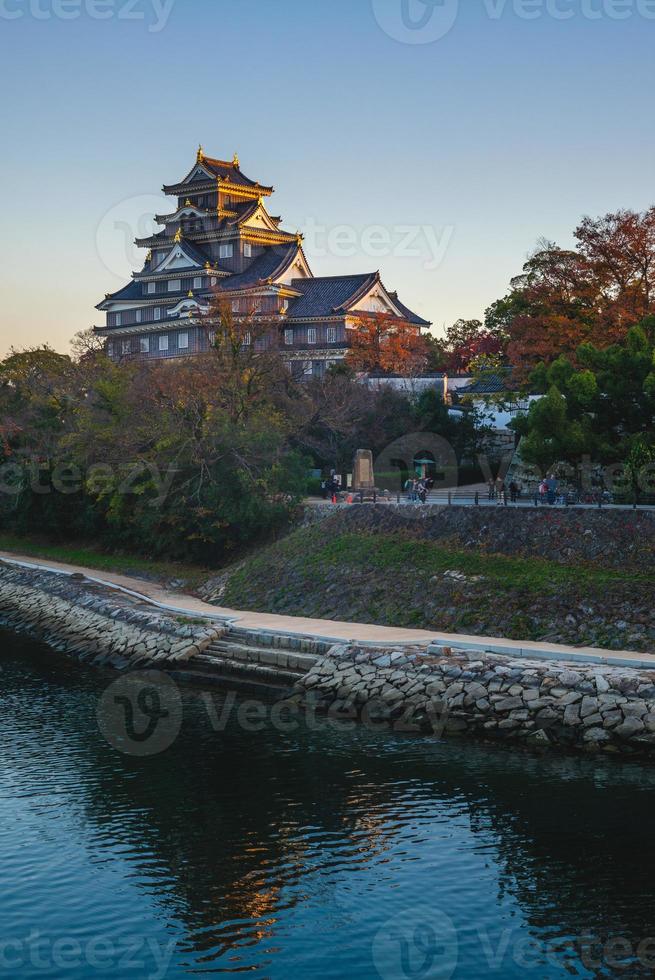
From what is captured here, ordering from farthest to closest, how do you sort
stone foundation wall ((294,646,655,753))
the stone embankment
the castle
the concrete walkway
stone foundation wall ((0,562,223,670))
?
the castle < stone foundation wall ((0,562,223,670)) < the stone embankment < the concrete walkway < stone foundation wall ((294,646,655,753))

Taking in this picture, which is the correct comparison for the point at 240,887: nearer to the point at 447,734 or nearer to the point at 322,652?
the point at 447,734

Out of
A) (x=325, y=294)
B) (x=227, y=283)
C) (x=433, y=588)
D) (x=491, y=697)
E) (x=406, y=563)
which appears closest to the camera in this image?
(x=491, y=697)

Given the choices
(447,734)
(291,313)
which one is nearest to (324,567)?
(447,734)

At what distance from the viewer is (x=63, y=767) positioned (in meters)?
23.4

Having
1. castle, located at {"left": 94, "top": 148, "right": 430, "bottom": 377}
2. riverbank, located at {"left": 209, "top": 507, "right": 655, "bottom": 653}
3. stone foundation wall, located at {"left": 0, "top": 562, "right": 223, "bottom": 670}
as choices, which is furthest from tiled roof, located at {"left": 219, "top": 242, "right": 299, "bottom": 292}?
riverbank, located at {"left": 209, "top": 507, "right": 655, "bottom": 653}

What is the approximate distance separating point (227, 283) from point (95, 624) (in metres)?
47.7

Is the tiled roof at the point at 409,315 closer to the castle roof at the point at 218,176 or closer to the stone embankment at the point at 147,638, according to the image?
the castle roof at the point at 218,176

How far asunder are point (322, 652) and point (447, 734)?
577 centimetres

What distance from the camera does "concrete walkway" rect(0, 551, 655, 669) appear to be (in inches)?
1061

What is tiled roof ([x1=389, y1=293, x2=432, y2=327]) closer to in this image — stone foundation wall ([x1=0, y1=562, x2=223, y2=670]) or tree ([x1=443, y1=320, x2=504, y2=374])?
tree ([x1=443, y1=320, x2=504, y2=374])

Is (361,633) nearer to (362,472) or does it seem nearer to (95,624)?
(95,624)

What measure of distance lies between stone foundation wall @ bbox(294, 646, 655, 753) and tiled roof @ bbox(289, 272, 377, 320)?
167 ft

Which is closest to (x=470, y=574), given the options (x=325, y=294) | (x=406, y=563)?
(x=406, y=563)

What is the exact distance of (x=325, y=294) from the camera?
7900 cm
